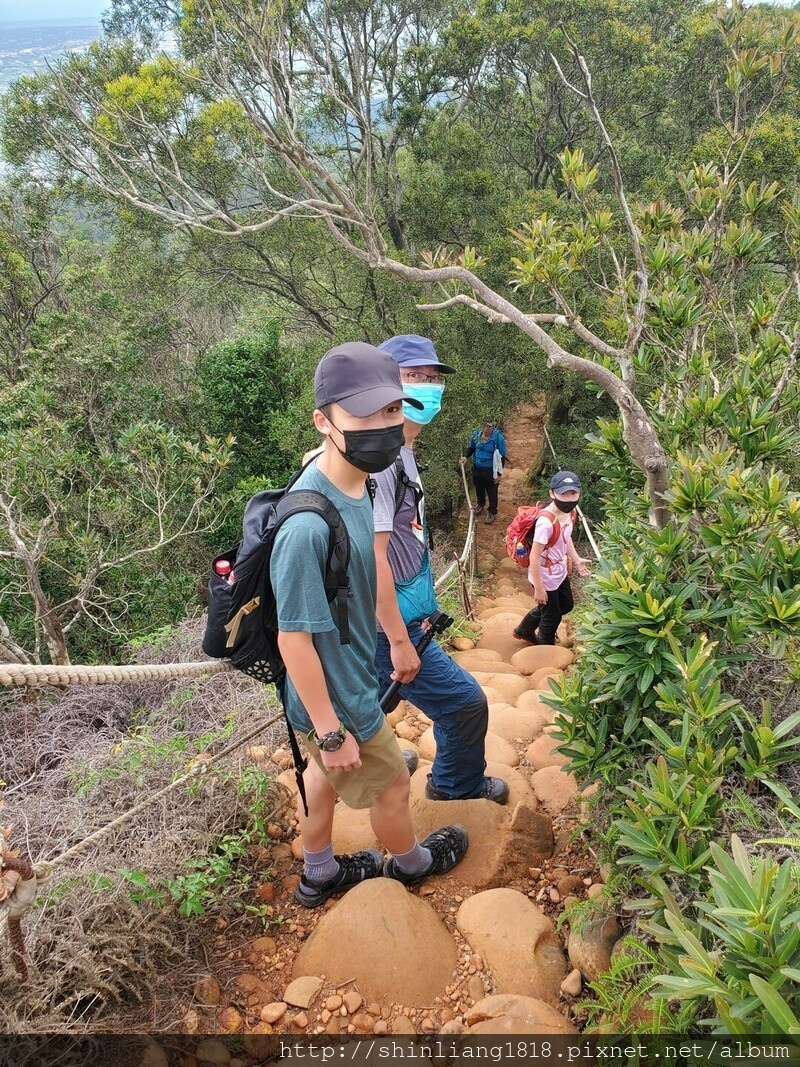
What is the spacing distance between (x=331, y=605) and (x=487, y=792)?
156cm

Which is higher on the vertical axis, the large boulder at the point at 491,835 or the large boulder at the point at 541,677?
the large boulder at the point at 491,835

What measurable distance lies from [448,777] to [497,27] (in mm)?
10874

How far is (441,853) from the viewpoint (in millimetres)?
2699

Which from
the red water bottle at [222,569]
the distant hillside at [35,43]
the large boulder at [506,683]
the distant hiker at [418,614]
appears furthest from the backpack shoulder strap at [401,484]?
the distant hillside at [35,43]

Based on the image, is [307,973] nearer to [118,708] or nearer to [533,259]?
[118,708]

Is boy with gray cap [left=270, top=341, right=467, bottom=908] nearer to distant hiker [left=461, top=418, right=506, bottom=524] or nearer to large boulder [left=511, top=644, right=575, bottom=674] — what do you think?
large boulder [left=511, top=644, right=575, bottom=674]

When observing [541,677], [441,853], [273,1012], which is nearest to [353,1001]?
[273,1012]

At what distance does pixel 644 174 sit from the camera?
36.2ft

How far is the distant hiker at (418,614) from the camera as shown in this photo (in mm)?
2557

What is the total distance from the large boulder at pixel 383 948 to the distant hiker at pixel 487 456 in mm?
7329

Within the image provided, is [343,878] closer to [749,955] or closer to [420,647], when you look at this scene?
[420,647]

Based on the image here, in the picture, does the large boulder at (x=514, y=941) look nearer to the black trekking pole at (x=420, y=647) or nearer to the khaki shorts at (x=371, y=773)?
the khaki shorts at (x=371, y=773)

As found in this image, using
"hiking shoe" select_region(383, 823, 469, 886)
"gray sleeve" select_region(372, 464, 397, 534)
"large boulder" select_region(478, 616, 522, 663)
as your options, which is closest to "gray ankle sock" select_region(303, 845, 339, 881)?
"hiking shoe" select_region(383, 823, 469, 886)

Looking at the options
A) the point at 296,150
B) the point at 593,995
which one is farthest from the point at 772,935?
the point at 296,150
